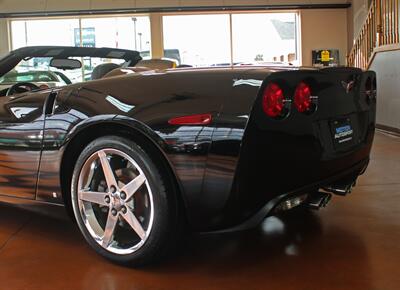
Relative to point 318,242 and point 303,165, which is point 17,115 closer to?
point 303,165

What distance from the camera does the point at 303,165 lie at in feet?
6.97

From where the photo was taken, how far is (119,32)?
1555 cm

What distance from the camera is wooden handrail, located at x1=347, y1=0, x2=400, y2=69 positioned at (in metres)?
7.70

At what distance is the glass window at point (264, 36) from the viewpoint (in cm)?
1575

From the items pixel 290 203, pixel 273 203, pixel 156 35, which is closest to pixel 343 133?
pixel 290 203

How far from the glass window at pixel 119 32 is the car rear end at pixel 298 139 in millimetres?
13574

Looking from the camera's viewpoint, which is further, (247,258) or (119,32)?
(119,32)

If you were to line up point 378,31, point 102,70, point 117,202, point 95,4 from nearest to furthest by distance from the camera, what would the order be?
1. point 117,202
2. point 102,70
3. point 378,31
4. point 95,4

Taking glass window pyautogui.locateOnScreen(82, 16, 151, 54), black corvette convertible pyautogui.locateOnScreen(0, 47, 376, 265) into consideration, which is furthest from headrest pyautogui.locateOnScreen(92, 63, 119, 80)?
glass window pyautogui.locateOnScreen(82, 16, 151, 54)

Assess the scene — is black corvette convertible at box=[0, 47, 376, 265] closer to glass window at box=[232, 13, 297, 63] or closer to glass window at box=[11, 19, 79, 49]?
glass window at box=[232, 13, 297, 63]

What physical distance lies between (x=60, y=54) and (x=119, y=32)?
1267 cm

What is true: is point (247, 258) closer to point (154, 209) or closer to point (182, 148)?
point (154, 209)

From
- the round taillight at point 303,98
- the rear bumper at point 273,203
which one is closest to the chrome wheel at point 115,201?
the rear bumper at point 273,203

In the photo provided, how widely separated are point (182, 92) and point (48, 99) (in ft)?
2.67
